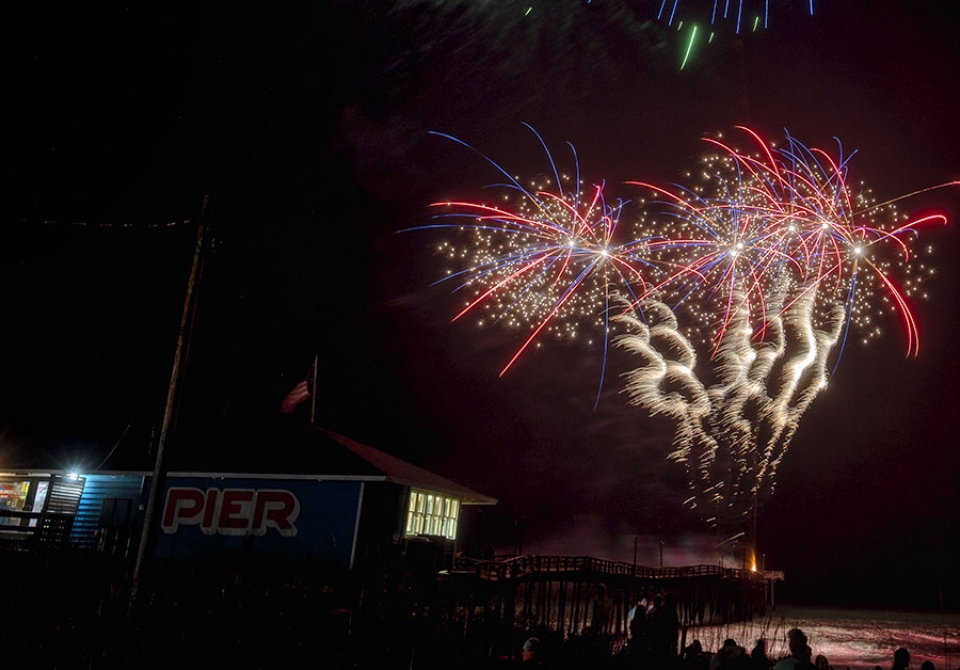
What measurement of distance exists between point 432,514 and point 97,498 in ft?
43.1

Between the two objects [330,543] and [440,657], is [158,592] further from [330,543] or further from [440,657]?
[330,543]

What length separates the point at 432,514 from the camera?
27297 mm

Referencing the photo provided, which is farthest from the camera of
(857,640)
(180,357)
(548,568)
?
(857,640)

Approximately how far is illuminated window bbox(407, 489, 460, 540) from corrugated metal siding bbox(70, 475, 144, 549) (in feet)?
34.7

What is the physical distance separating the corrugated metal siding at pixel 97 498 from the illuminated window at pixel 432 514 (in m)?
10.6

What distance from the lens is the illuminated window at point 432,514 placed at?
25.8 metres

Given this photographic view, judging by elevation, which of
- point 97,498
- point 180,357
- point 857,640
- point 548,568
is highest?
point 180,357

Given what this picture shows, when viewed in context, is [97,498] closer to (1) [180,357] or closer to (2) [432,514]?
(2) [432,514]

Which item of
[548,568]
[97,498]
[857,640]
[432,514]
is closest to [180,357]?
[432,514]

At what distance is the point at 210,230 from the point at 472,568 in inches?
639

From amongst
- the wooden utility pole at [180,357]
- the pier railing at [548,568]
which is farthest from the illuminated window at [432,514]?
the wooden utility pole at [180,357]

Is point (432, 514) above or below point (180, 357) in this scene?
below

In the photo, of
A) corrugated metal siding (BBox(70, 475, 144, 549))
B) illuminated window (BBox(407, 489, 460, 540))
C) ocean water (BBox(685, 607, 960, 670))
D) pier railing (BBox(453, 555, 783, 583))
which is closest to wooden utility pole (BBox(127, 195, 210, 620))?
pier railing (BBox(453, 555, 783, 583))

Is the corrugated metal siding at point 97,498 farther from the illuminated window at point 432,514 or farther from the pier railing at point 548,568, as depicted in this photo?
the pier railing at point 548,568
